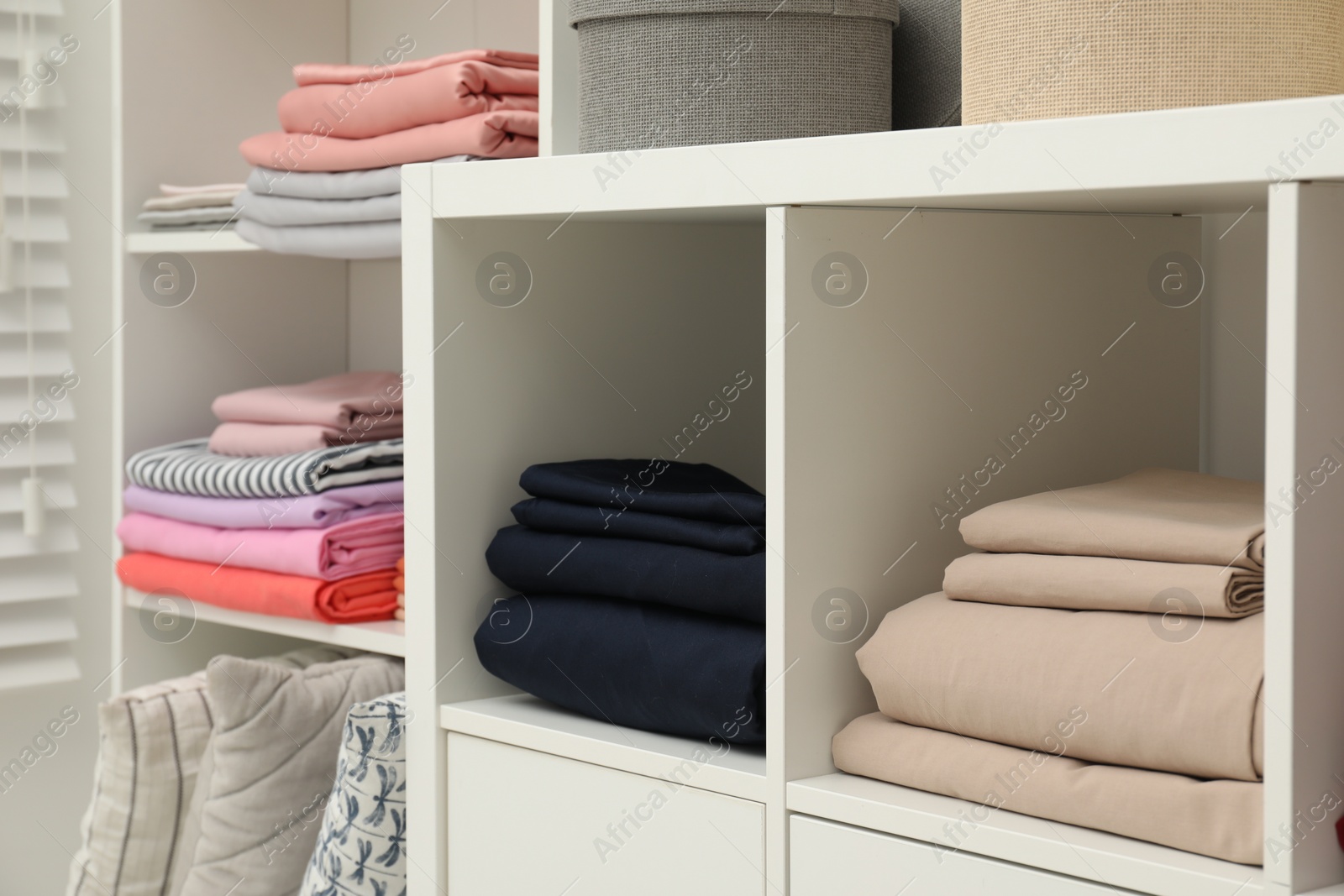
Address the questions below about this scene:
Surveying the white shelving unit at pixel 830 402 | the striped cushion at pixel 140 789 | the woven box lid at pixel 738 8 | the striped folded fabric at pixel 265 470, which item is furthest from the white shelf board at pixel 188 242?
the woven box lid at pixel 738 8

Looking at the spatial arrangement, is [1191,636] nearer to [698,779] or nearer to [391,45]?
[698,779]

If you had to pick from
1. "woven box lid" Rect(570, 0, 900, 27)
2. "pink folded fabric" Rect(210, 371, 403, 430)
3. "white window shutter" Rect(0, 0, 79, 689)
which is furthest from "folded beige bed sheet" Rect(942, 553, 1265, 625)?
"white window shutter" Rect(0, 0, 79, 689)

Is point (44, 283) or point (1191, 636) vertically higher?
point (44, 283)

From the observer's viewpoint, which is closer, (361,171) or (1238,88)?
(1238,88)

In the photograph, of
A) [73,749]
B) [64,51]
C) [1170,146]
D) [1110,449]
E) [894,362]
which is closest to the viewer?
[1170,146]

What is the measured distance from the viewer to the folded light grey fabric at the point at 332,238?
1.35 meters

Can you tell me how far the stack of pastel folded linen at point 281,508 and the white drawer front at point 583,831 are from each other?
446mm

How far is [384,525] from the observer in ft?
4.55

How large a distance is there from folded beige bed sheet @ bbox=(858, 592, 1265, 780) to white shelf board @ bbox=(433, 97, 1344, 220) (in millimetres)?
222

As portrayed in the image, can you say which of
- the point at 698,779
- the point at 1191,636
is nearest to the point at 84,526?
the point at 698,779

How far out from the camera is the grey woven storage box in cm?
85

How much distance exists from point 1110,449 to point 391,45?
117 centimetres

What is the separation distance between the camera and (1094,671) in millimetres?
664

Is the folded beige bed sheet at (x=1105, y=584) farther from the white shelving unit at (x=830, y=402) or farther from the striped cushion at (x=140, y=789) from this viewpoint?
the striped cushion at (x=140, y=789)
